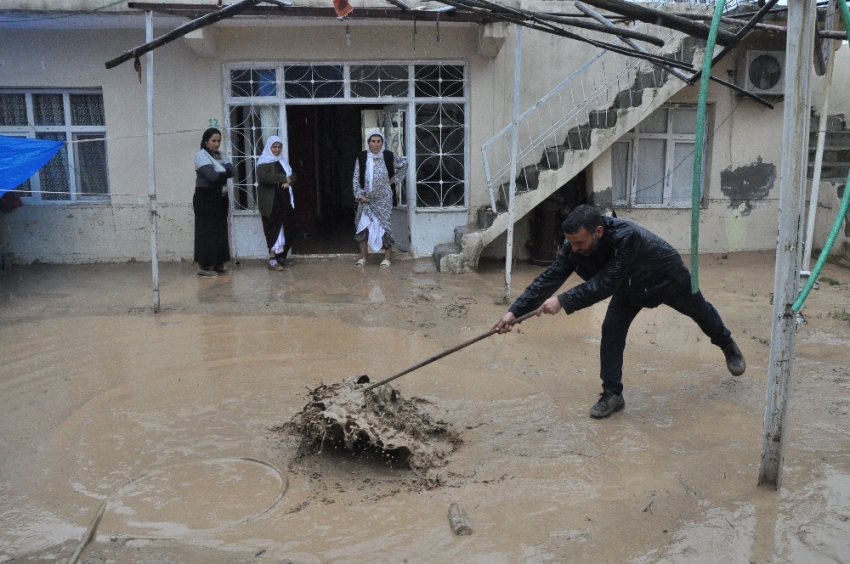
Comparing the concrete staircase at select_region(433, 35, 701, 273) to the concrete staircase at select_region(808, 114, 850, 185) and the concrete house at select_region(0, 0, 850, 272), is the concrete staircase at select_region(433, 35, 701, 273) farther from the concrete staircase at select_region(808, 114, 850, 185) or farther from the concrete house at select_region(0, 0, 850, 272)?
the concrete staircase at select_region(808, 114, 850, 185)

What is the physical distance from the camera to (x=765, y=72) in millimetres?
9680

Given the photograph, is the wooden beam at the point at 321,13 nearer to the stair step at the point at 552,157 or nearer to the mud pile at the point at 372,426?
the stair step at the point at 552,157

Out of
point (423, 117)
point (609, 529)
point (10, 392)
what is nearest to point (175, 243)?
point (423, 117)

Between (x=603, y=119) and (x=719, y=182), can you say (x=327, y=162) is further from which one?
(x=719, y=182)

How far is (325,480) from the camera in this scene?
3.83 m

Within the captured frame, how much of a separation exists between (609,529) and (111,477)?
2.64 metres

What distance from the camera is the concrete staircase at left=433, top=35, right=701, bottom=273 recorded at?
29.1 ft

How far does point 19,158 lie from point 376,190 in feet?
13.5

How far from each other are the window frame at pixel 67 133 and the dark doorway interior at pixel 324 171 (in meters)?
2.78

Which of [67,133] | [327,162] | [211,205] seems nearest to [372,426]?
[211,205]

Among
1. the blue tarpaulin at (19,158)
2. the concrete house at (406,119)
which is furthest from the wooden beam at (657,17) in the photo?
the blue tarpaulin at (19,158)

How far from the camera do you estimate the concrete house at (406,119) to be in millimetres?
8984

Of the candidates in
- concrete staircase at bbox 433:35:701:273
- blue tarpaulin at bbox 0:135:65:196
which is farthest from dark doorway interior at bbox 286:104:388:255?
blue tarpaulin at bbox 0:135:65:196

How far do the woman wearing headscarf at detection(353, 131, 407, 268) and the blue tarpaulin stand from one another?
3.66 meters
